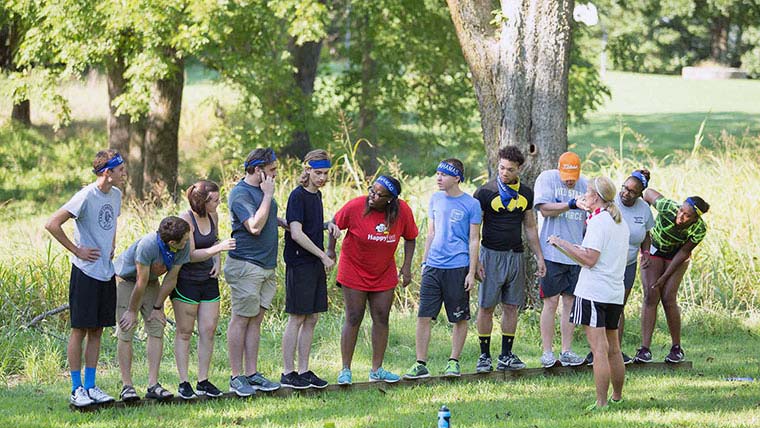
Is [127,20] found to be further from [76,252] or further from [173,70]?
[76,252]

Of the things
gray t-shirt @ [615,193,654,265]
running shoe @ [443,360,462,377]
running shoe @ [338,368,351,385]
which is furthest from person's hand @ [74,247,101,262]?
gray t-shirt @ [615,193,654,265]

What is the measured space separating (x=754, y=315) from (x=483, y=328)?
170 inches

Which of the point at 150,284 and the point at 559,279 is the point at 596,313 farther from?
the point at 150,284

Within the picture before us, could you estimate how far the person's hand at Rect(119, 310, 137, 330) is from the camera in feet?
25.1

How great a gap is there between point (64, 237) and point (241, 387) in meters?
1.77

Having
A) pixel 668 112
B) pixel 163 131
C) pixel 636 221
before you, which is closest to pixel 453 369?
pixel 636 221

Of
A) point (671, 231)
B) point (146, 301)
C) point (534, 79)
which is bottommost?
point (146, 301)

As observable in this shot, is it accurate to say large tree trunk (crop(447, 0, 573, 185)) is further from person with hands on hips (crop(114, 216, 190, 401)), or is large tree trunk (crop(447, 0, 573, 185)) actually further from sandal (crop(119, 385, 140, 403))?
sandal (crop(119, 385, 140, 403))

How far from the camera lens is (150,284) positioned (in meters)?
7.86

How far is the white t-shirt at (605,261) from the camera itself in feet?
24.9

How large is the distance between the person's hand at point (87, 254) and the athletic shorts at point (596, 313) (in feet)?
11.6

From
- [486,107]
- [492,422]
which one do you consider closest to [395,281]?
[492,422]

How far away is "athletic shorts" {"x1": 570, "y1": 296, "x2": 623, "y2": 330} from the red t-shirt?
64.2 inches

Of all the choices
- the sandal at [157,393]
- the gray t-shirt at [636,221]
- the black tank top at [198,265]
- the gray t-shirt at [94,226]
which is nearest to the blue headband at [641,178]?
the gray t-shirt at [636,221]
